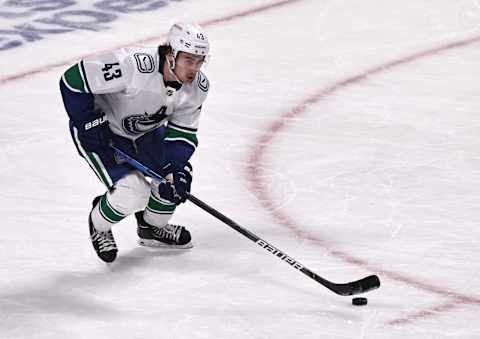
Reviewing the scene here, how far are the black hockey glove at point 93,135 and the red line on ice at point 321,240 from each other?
2.87 ft

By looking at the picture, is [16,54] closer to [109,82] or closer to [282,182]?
[282,182]

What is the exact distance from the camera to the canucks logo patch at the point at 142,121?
4.08 metres

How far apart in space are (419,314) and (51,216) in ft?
5.05

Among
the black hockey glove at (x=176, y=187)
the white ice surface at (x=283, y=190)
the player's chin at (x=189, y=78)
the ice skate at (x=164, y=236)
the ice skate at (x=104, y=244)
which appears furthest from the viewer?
the ice skate at (x=164, y=236)

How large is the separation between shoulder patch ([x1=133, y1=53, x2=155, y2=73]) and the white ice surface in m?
0.71

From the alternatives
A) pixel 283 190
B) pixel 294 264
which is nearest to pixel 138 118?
pixel 294 264

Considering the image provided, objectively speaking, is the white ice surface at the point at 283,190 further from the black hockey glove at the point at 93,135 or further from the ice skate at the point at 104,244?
the black hockey glove at the point at 93,135

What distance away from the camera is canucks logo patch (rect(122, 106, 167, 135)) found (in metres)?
4.08

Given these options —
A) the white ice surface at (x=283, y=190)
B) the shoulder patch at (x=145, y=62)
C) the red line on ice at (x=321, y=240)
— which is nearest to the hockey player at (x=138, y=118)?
the shoulder patch at (x=145, y=62)

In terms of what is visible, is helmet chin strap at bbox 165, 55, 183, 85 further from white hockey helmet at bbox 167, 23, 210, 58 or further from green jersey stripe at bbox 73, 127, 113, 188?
green jersey stripe at bbox 73, 127, 113, 188

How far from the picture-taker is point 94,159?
13.4ft

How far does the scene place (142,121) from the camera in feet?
13.5

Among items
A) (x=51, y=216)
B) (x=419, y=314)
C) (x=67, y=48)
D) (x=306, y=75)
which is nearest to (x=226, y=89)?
(x=306, y=75)

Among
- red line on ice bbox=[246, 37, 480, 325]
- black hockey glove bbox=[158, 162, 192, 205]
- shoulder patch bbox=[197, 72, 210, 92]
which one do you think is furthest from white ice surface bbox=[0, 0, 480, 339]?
shoulder patch bbox=[197, 72, 210, 92]
